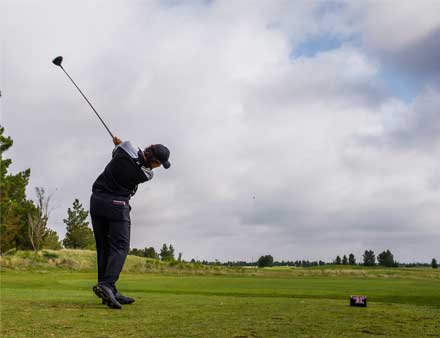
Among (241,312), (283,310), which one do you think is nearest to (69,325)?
(241,312)

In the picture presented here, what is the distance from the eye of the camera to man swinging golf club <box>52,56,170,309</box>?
6723mm

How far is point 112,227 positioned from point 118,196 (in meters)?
0.42

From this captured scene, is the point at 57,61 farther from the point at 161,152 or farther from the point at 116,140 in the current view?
→ the point at 161,152

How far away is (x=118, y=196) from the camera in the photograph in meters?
6.83

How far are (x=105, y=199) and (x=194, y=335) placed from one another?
3.15 meters

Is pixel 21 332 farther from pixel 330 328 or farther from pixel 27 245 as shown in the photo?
pixel 27 245

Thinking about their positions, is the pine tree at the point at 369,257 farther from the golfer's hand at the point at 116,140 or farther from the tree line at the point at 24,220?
the golfer's hand at the point at 116,140

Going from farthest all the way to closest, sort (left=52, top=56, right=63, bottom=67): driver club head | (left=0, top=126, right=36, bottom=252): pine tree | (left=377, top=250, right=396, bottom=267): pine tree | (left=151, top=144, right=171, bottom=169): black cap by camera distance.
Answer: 1. (left=377, top=250, right=396, bottom=267): pine tree
2. (left=0, top=126, right=36, bottom=252): pine tree
3. (left=52, top=56, right=63, bottom=67): driver club head
4. (left=151, top=144, right=171, bottom=169): black cap

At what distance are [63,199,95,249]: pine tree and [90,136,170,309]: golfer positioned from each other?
89693 mm

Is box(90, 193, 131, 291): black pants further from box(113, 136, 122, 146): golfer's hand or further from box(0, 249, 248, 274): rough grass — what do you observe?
box(0, 249, 248, 274): rough grass

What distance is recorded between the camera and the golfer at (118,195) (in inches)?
265

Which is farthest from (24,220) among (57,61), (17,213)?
(57,61)

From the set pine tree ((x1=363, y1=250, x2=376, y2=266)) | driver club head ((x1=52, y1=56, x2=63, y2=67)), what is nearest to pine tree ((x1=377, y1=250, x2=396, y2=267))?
pine tree ((x1=363, y1=250, x2=376, y2=266))

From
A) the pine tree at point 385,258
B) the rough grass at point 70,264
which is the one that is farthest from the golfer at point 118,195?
the pine tree at point 385,258
